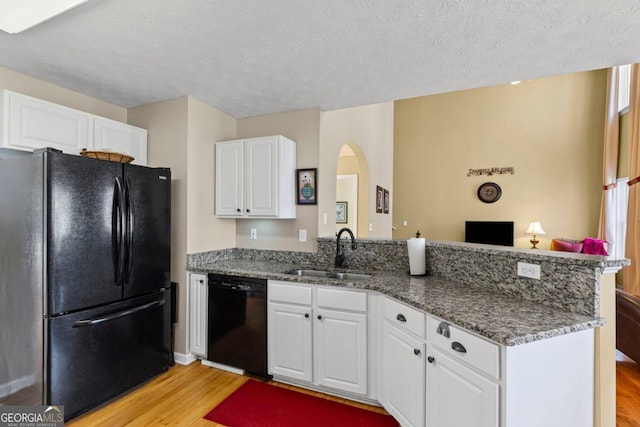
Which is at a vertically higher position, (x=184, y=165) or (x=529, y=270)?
(x=184, y=165)

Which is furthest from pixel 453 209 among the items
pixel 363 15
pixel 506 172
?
pixel 363 15

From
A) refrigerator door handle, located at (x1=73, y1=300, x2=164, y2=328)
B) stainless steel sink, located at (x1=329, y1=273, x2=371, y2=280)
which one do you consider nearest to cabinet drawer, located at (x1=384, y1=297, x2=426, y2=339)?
stainless steel sink, located at (x1=329, y1=273, x2=371, y2=280)

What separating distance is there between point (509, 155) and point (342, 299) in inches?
244

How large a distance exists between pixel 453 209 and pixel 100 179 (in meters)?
6.76

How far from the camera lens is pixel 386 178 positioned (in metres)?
6.31

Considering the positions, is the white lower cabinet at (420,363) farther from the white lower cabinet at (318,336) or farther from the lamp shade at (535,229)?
the lamp shade at (535,229)

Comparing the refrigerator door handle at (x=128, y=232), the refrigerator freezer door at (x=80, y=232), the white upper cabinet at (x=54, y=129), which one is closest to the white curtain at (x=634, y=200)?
the refrigerator door handle at (x=128, y=232)

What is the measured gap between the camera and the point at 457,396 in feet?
4.68

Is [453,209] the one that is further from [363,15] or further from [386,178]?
[363,15]

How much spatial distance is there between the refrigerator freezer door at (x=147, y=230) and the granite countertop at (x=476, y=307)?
75 cm

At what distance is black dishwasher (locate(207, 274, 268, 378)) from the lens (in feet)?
8.19

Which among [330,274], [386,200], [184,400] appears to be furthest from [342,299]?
[386,200]

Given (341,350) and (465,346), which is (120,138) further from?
(465,346)

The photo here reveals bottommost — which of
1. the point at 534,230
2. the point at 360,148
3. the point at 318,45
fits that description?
the point at 534,230
